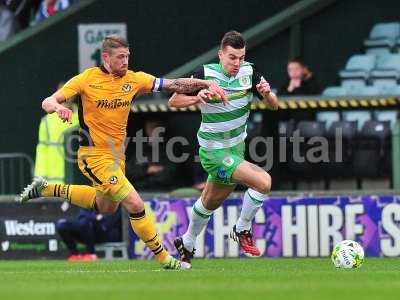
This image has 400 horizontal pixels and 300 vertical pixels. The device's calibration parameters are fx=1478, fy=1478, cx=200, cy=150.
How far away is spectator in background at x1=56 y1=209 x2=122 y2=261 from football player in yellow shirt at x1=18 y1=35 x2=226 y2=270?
3363mm

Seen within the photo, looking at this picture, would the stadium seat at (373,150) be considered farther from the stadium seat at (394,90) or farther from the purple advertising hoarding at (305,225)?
the purple advertising hoarding at (305,225)

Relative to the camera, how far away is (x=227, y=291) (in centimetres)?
1089

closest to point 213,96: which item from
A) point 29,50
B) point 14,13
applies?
point 29,50

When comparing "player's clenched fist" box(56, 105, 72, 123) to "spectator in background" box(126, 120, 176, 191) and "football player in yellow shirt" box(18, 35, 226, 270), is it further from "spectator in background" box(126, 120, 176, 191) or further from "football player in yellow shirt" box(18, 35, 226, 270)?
"spectator in background" box(126, 120, 176, 191)

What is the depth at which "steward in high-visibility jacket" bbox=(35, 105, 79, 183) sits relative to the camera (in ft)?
63.4

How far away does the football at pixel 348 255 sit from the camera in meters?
14.0

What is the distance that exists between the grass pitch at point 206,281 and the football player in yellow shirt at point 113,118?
55cm

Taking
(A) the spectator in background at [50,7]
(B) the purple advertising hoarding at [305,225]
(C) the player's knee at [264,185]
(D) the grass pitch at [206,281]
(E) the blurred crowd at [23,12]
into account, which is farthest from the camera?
(E) the blurred crowd at [23,12]

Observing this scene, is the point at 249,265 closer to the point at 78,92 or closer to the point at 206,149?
the point at 206,149

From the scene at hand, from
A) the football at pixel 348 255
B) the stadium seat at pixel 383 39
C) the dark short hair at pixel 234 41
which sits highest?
the stadium seat at pixel 383 39

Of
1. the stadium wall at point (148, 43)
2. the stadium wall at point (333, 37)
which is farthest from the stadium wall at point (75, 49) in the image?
the stadium wall at point (333, 37)

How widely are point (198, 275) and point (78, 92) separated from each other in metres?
2.35

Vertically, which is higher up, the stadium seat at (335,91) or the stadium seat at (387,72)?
the stadium seat at (387,72)

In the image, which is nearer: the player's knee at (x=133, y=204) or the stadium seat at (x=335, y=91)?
the player's knee at (x=133, y=204)
